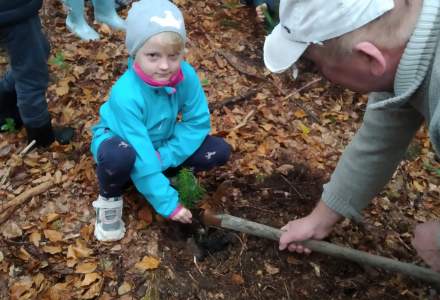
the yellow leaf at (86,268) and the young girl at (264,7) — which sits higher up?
the young girl at (264,7)

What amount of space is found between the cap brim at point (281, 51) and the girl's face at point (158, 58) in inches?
36.3

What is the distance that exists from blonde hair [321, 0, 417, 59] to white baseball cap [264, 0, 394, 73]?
0.02 m

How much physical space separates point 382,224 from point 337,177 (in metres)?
1.14

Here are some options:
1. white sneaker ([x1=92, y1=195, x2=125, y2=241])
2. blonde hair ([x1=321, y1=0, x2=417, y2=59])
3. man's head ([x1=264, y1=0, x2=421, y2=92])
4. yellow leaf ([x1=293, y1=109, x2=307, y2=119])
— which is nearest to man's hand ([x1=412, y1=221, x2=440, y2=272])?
man's head ([x1=264, y1=0, x2=421, y2=92])

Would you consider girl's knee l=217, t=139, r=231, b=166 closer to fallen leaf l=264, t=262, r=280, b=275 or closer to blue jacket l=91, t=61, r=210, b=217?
blue jacket l=91, t=61, r=210, b=217

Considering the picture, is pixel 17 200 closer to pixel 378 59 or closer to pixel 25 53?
pixel 25 53

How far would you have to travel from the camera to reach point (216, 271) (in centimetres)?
295

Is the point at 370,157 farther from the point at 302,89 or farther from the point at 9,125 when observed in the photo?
the point at 9,125

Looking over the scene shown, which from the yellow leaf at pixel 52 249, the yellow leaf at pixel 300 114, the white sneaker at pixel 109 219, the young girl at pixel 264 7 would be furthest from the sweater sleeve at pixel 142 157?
the young girl at pixel 264 7

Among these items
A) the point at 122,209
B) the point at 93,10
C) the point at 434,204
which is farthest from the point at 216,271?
the point at 93,10

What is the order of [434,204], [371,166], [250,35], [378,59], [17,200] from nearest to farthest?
[378,59] → [371,166] → [17,200] → [434,204] → [250,35]

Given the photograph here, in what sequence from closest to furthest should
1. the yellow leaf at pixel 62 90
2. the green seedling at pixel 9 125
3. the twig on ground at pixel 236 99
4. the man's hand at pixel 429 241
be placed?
the man's hand at pixel 429 241 → the green seedling at pixel 9 125 → the yellow leaf at pixel 62 90 → the twig on ground at pixel 236 99

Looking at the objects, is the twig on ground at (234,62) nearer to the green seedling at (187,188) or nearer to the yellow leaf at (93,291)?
the green seedling at (187,188)

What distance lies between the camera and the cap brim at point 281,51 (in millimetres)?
1680
